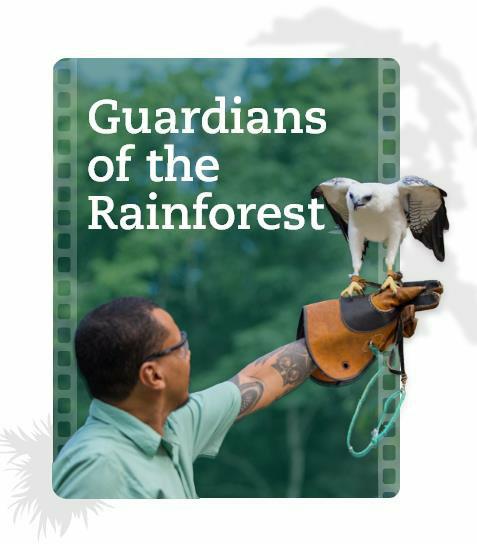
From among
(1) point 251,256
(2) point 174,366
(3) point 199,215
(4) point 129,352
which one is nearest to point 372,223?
(2) point 174,366

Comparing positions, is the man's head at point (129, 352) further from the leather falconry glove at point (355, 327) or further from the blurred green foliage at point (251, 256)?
the blurred green foliage at point (251, 256)

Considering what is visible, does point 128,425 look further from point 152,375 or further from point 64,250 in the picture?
point 64,250

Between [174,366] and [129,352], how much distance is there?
0.50 ft

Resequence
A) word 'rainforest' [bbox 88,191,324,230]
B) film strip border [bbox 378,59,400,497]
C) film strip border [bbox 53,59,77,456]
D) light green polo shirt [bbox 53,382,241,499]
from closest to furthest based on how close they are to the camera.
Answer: light green polo shirt [bbox 53,382,241,499], film strip border [bbox 378,59,400,497], word 'rainforest' [bbox 88,191,324,230], film strip border [bbox 53,59,77,456]

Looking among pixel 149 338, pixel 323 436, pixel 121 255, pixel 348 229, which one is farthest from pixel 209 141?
pixel 149 338

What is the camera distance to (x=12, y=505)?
181 inches

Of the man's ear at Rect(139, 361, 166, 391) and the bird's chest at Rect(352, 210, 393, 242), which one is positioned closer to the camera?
the man's ear at Rect(139, 361, 166, 391)

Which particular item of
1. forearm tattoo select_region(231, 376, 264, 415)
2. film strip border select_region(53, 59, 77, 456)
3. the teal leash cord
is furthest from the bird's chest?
film strip border select_region(53, 59, 77, 456)

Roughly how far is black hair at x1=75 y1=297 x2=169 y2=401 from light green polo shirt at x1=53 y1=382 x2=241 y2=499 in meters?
0.07

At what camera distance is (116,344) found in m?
3.56

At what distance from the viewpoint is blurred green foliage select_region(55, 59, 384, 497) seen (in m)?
13.6

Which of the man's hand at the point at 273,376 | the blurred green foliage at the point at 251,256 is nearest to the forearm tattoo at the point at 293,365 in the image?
the man's hand at the point at 273,376

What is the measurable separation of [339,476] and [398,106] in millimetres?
9397

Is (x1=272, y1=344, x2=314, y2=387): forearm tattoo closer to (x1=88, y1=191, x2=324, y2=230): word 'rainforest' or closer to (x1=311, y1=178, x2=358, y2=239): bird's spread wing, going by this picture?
(x1=311, y1=178, x2=358, y2=239): bird's spread wing
